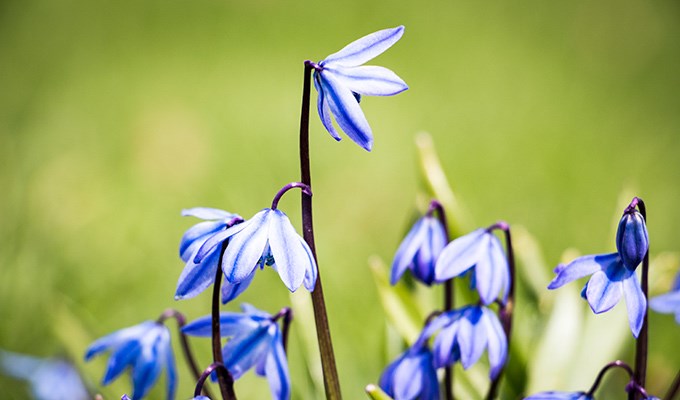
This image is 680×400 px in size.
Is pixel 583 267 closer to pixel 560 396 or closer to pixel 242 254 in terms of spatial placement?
pixel 560 396

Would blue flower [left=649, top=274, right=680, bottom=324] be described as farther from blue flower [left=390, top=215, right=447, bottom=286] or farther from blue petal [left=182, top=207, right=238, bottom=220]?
blue petal [left=182, top=207, right=238, bottom=220]

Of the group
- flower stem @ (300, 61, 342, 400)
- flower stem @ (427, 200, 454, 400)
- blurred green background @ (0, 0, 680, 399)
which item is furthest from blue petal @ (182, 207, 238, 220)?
blurred green background @ (0, 0, 680, 399)

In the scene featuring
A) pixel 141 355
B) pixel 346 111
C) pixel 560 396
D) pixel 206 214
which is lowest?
A: pixel 560 396

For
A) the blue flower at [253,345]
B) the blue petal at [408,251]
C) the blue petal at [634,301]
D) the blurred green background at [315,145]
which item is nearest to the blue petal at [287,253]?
the blue flower at [253,345]

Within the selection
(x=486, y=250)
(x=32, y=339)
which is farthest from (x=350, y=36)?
(x=486, y=250)

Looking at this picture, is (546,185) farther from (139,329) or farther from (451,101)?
(139,329)

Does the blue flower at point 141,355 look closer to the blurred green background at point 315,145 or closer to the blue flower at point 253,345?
the blue flower at point 253,345

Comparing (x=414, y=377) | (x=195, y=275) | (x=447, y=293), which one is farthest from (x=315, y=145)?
(x=195, y=275)
